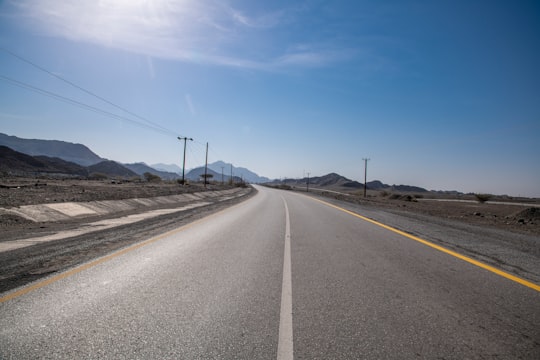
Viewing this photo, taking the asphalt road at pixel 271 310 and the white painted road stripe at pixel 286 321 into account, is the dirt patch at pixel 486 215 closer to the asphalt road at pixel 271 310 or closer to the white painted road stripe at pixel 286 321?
the asphalt road at pixel 271 310

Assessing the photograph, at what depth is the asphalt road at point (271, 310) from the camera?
2.51m

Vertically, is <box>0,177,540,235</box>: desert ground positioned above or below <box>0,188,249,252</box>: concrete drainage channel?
above

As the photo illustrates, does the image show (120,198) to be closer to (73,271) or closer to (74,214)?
(74,214)

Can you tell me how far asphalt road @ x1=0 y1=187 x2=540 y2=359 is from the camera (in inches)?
98.8

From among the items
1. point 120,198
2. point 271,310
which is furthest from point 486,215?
point 120,198

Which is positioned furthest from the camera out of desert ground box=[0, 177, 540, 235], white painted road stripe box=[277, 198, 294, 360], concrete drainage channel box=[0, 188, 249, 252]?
desert ground box=[0, 177, 540, 235]

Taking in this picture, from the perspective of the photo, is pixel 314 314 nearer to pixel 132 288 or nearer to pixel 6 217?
pixel 132 288

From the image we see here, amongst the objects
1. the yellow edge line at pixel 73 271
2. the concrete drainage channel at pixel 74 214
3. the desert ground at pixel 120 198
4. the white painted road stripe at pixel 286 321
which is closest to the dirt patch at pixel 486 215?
the desert ground at pixel 120 198

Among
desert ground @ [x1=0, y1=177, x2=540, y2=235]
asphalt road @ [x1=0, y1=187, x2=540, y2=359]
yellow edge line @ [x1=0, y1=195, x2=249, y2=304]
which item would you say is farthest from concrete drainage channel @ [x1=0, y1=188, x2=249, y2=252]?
asphalt road @ [x1=0, y1=187, x2=540, y2=359]

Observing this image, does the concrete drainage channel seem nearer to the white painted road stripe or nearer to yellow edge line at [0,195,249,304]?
yellow edge line at [0,195,249,304]

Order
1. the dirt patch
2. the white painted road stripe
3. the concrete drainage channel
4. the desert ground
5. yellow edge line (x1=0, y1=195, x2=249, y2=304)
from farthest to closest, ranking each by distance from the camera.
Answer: the dirt patch
the desert ground
the concrete drainage channel
yellow edge line (x1=0, y1=195, x2=249, y2=304)
the white painted road stripe

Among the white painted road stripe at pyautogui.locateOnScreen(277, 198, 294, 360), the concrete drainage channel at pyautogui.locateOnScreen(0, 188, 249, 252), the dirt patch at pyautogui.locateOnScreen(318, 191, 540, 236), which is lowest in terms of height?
the concrete drainage channel at pyautogui.locateOnScreen(0, 188, 249, 252)

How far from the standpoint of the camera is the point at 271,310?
3.30m

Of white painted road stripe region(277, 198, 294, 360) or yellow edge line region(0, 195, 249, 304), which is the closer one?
white painted road stripe region(277, 198, 294, 360)
